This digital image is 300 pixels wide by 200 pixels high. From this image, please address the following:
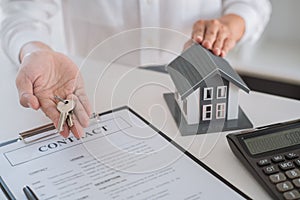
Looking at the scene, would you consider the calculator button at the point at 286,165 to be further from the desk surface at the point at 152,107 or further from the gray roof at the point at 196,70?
the gray roof at the point at 196,70

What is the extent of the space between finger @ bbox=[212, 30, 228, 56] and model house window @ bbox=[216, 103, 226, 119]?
0.48 ft

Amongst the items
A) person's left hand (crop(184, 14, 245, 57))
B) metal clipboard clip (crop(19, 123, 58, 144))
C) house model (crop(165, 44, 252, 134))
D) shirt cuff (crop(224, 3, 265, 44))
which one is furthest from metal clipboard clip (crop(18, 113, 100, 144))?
shirt cuff (crop(224, 3, 265, 44))

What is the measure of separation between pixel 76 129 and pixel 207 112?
0.22m

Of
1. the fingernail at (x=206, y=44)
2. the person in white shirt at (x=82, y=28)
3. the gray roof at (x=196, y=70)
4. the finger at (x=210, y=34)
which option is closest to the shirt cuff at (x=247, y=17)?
the person in white shirt at (x=82, y=28)

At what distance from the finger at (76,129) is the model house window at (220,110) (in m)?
0.23

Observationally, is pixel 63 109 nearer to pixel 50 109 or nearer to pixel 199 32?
pixel 50 109

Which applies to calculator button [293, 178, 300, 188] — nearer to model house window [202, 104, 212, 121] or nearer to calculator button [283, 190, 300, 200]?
calculator button [283, 190, 300, 200]

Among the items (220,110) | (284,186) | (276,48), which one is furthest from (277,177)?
(276,48)

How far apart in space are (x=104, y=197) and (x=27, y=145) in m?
0.18

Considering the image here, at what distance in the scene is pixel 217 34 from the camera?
3.25 ft

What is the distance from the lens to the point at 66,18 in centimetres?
128

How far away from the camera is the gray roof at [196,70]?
29.2 inches

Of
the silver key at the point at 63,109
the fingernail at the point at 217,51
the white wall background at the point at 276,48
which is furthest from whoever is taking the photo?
the white wall background at the point at 276,48

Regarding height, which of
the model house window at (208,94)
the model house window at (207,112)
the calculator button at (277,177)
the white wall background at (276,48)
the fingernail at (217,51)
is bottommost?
the calculator button at (277,177)
